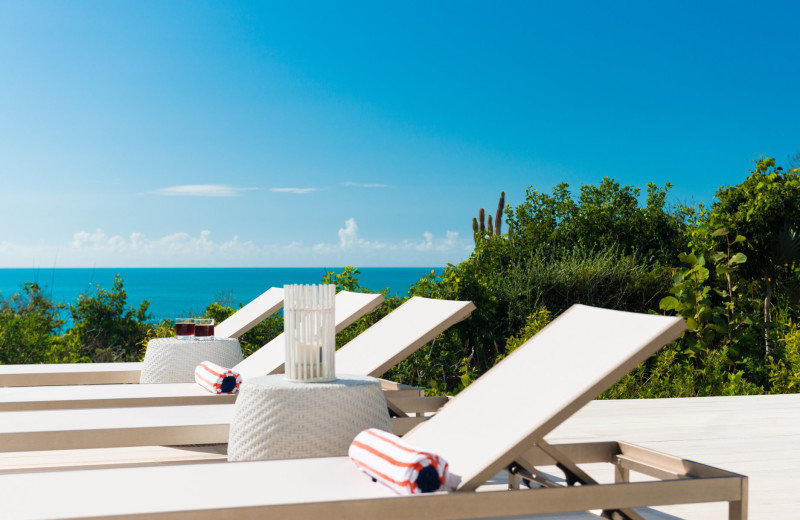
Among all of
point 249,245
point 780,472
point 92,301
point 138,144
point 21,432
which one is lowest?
point 780,472

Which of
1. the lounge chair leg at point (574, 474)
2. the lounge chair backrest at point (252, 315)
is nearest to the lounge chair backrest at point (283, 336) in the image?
the lounge chair backrest at point (252, 315)

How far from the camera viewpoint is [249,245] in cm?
5041

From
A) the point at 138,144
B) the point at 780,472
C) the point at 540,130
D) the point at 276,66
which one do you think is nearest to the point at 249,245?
the point at 138,144

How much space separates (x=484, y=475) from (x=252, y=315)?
441 centimetres

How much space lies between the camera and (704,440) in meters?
4.66

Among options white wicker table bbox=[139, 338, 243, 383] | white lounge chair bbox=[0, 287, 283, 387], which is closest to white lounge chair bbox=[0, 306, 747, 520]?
white wicker table bbox=[139, 338, 243, 383]

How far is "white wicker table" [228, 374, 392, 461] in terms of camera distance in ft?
9.02

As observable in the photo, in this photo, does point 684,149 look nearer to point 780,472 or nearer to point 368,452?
point 780,472

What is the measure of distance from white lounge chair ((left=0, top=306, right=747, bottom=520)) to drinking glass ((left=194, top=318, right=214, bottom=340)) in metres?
2.71

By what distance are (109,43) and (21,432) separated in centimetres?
3240

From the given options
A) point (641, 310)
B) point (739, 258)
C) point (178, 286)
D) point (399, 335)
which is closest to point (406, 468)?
point (399, 335)

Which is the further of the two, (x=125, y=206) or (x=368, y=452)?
(x=125, y=206)

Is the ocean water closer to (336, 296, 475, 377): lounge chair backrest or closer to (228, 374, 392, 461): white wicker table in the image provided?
(336, 296, 475, 377): lounge chair backrest

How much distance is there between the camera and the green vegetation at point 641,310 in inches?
278
